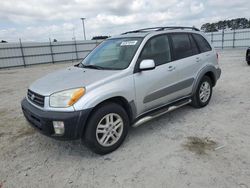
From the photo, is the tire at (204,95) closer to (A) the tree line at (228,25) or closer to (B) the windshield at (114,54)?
(B) the windshield at (114,54)

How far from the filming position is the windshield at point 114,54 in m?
3.27

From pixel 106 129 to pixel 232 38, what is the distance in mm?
26784

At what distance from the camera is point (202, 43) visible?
176 inches

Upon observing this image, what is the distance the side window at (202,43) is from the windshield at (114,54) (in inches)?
65.8

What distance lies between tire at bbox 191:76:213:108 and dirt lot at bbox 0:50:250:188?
1.22ft

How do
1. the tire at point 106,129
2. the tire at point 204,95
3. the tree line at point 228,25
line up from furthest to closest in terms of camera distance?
the tree line at point 228,25, the tire at point 204,95, the tire at point 106,129

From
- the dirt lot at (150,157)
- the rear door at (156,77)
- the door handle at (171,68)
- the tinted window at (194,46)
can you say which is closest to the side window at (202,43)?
the tinted window at (194,46)

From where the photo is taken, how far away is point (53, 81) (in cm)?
309

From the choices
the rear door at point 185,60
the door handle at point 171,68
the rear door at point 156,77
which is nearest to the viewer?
the rear door at point 156,77

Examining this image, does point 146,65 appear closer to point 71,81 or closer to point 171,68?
point 171,68

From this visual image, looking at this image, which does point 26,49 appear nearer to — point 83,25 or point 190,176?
point 190,176

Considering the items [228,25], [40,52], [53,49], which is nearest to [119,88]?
[40,52]

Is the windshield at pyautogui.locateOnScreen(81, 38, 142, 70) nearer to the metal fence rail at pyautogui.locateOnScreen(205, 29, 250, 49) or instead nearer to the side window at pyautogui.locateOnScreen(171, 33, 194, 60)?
the side window at pyautogui.locateOnScreen(171, 33, 194, 60)

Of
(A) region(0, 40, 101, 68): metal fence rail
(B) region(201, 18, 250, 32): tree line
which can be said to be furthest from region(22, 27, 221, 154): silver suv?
(B) region(201, 18, 250, 32): tree line
